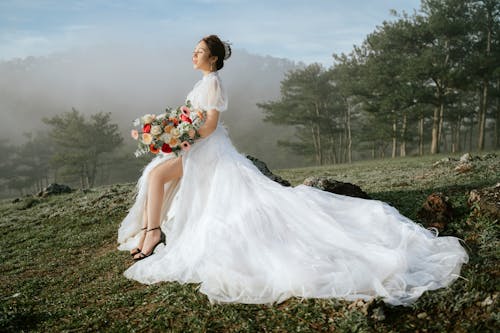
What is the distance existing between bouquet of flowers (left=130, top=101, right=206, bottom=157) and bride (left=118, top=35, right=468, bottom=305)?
180 millimetres

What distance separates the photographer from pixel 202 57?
5.89 meters

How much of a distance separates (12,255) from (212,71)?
7854mm

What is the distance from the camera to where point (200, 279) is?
16.2 ft

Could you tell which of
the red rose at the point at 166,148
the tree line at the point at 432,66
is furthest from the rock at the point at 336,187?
the tree line at the point at 432,66

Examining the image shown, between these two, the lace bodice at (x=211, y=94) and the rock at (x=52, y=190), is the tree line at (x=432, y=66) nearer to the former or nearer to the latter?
the rock at (x=52, y=190)

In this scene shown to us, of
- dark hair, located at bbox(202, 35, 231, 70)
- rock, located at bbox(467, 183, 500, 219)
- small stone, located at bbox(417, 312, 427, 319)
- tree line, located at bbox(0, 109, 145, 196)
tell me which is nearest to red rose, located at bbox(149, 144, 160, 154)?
dark hair, located at bbox(202, 35, 231, 70)

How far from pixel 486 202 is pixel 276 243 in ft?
13.0

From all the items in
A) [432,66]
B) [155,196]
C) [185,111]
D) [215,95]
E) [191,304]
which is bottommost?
[191,304]

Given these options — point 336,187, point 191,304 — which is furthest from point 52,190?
point 191,304

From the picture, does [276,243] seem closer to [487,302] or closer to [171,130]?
[171,130]

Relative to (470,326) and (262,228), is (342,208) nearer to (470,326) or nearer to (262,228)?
(262,228)

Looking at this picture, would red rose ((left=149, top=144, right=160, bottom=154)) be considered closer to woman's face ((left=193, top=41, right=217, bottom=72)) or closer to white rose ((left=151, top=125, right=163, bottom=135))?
white rose ((left=151, top=125, right=163, bottom=135))

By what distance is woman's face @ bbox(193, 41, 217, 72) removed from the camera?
5.91m

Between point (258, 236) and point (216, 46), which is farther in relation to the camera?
point (216, 46)
